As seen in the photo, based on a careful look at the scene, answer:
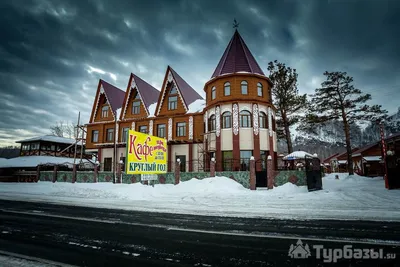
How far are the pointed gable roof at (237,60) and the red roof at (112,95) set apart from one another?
51.9 feet

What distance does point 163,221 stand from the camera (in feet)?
20.3

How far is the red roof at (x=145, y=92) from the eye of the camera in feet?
93.1

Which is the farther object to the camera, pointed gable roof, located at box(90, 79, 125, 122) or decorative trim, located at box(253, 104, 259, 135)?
pointed gable roof, located at box(90, 79, 125, 122)

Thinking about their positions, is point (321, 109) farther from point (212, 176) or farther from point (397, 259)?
point (397, 259)

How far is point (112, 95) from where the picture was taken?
31.3 meters

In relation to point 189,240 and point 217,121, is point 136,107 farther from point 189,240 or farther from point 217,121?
point 189,240

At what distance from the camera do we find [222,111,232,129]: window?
21.3 metres

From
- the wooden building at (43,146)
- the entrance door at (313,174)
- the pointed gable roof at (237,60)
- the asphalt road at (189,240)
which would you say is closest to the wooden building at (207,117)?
the pointed gable roof at (237,60)

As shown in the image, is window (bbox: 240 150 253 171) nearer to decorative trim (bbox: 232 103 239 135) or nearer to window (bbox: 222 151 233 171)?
window (bbox: 222 151 233 171)

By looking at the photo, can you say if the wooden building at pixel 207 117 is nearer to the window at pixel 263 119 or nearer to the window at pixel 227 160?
the window at pixel 227 160

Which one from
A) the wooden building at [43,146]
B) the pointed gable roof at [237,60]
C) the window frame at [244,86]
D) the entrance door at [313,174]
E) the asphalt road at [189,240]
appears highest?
the pointed gable roof at [237,60]

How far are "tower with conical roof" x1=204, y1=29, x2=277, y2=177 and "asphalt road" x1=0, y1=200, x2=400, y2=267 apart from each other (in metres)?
14.4

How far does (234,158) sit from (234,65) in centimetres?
1005

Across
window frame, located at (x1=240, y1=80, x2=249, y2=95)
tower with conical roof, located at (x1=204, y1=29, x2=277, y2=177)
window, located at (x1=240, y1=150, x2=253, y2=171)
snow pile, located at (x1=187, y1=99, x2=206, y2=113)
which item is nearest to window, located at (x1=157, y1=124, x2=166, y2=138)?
snow pile, located at (x1=187, y1=99, x2=206, y2=113)
